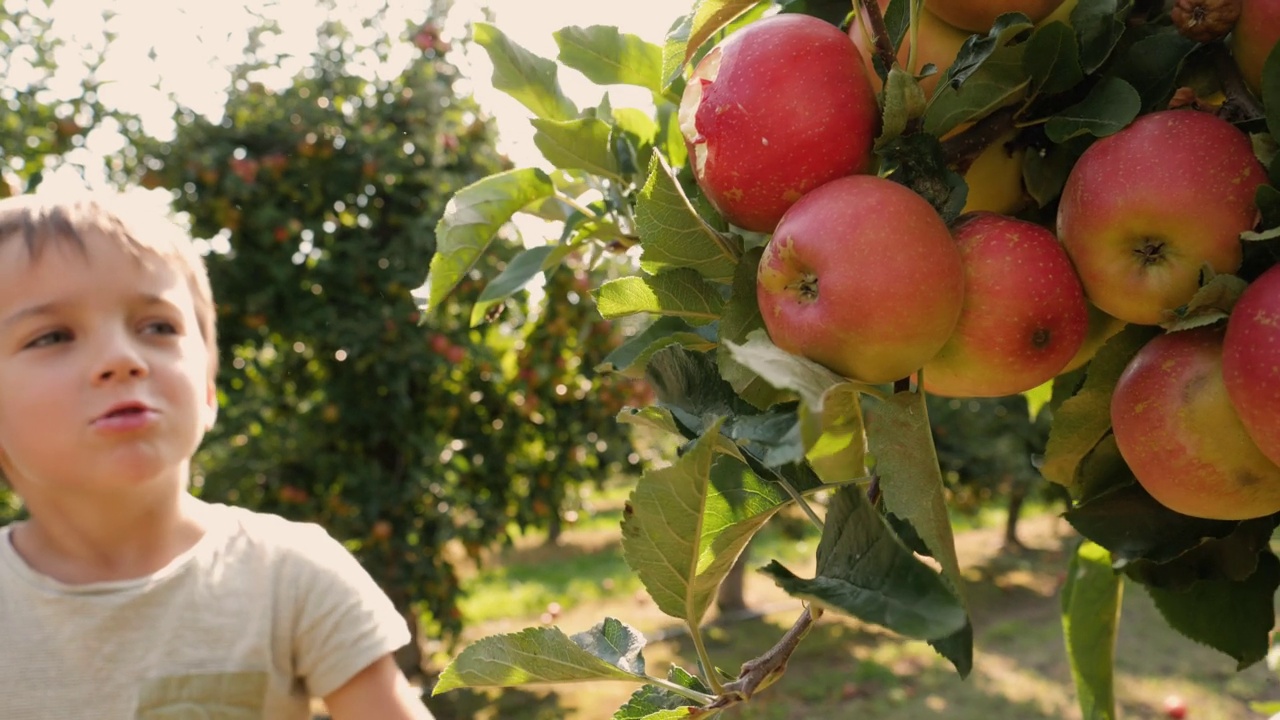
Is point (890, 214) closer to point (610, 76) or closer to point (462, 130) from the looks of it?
point (610, 76)

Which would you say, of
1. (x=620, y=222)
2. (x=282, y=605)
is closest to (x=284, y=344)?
(x=282, y=605)

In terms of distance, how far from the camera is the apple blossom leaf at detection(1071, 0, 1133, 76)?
43cm

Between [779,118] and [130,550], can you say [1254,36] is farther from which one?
[130,550]

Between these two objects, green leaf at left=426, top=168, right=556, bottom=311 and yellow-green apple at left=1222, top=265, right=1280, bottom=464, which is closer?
yellow-green apple at left=1222, top=265, right=1280, bottom=464

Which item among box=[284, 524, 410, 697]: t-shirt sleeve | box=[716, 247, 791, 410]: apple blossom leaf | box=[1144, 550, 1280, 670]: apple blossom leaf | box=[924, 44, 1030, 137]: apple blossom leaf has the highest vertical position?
box=[924, 44, 1030, 137]: apple blossom leaf

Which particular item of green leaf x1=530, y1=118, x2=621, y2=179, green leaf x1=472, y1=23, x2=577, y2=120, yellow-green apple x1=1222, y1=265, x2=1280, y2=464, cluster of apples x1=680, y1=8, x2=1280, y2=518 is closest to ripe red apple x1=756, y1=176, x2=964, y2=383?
cluster of apples x1=680, y1=8, x2=1280, y2=518

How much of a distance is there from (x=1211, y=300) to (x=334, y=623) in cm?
102

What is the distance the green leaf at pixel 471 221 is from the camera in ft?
2.31

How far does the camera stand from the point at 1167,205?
15.6 inches

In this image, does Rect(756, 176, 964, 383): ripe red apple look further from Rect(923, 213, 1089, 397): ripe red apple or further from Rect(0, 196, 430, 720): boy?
Rect(0, 196, 430, 720): boy

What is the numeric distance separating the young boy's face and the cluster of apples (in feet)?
2.67

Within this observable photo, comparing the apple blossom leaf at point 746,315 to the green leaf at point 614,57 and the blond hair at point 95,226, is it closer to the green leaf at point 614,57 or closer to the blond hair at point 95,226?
the green leaf at point 614,57

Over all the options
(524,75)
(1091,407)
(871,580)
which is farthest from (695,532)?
(524,75)

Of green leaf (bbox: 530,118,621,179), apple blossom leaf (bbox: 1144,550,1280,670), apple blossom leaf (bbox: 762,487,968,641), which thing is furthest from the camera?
green leaf (bbox: 530,118,621,179)
